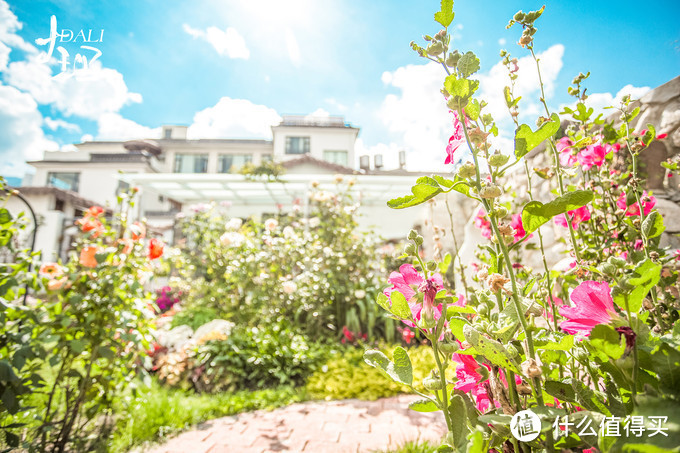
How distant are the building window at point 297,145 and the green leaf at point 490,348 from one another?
59.0ft

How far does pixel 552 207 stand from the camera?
439 mm

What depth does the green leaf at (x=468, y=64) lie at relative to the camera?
510 millimetres

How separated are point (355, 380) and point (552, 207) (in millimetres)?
2534

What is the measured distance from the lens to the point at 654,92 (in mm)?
1987

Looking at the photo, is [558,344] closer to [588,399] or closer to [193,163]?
[588,399]

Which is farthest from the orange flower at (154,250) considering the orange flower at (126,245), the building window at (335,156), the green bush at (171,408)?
the building window at (335,156)

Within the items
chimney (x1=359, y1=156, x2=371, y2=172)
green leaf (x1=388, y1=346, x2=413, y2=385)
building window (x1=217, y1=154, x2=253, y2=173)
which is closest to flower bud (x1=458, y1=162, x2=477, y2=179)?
green leaf (x1=388, y1=346, x2=413, y2=385)

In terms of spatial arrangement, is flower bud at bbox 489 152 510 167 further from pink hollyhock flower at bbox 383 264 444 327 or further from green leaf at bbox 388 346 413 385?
green leaf at bbox 388 346 413 385

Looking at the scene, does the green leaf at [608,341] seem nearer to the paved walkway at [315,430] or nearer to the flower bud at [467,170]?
the flower bud at [467,170]

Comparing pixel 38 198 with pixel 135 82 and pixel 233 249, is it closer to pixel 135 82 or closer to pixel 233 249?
pixel 233 249

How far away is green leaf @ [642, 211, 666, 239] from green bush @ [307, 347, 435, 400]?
6.31ft

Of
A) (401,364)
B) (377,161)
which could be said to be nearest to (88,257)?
(401,364)

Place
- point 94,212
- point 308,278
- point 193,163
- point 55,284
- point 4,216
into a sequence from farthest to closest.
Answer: point 193,163
point 308,278
point 94,212
point 55,284
point 4,216

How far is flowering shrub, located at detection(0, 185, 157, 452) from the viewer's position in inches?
55.9
